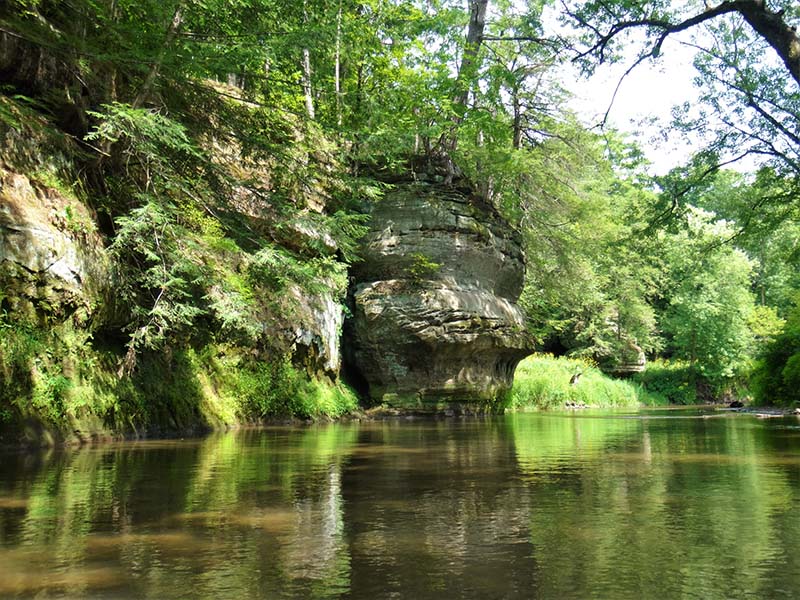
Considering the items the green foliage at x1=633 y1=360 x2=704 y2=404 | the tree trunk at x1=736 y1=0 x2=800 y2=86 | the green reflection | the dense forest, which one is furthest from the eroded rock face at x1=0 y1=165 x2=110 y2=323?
the green foliage at x1=633 y1=360 x2=704 y2=404

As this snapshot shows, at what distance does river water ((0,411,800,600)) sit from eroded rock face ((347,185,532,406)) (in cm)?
1165

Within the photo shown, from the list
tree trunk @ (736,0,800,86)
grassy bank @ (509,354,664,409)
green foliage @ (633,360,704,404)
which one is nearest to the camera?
tree trunk @ (736,0,800,86)

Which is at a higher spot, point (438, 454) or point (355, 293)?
point (355, 293)

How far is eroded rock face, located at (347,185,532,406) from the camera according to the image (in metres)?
18.7

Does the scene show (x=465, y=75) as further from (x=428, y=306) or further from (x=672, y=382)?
(x=672, y=382)

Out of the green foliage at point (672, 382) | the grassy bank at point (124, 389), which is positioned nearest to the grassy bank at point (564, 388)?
the green foliage at point (672, 382)

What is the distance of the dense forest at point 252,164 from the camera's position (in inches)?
383

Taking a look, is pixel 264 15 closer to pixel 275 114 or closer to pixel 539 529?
pixel 275 114

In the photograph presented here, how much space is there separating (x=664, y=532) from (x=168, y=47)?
Answer: 10.5 meters

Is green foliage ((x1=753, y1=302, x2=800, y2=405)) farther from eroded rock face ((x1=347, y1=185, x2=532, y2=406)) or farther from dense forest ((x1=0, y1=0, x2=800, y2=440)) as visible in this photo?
eroded rock face ((x1=347, y1=185, x2=532, y2=406))

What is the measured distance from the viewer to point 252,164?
571 inches

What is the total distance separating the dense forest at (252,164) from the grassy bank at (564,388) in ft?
19.3

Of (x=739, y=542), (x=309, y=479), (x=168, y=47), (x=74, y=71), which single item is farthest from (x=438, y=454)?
(x=74, y=71)

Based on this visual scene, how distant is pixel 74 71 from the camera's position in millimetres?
10906
